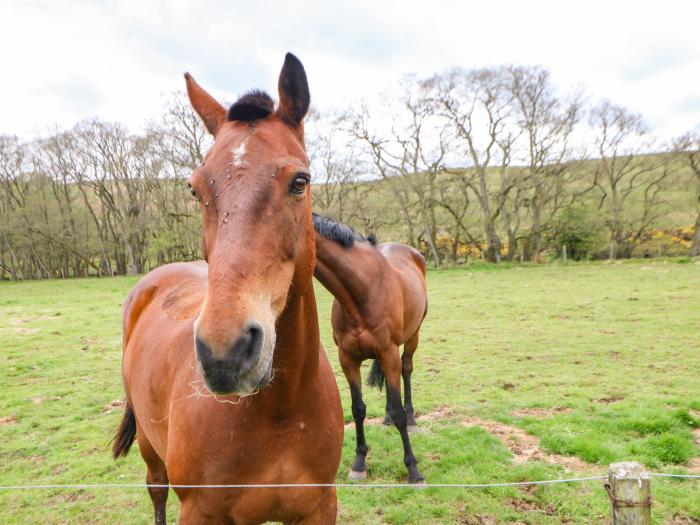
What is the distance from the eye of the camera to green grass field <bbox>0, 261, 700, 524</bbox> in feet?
11.4

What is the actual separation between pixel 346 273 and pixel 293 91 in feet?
7.66

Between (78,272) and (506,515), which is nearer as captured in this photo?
(506,515)

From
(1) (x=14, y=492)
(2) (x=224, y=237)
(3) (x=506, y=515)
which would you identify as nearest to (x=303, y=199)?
(2) (x=224, y=237)

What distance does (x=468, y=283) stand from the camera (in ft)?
60.8

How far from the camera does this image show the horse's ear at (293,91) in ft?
5.43

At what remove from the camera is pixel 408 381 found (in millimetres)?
5281

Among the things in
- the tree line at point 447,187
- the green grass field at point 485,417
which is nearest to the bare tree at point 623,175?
the tree line at point 447,187

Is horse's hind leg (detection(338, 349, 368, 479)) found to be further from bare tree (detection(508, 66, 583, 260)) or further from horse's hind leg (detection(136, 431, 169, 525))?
bare tree (detection(508, 66, 583, 260))

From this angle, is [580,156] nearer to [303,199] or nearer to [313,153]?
[313,153]

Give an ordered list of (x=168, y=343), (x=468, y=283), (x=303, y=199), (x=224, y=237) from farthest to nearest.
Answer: (x=468, y=283) < (x=168, y=343) < (x=303, y=199) < (x=224, y=237)

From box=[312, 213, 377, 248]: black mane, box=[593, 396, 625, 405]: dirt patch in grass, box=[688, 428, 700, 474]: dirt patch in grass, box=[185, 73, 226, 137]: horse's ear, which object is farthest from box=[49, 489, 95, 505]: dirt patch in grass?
box=[593, 396, 625, 405]: dirt patch in grass

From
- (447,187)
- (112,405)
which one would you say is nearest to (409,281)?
(112,405)

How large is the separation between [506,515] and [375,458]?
1.38m

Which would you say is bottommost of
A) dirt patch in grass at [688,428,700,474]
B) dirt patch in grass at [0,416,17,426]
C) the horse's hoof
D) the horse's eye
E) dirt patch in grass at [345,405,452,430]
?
dirt patch in grass at [0,416,17,426]
